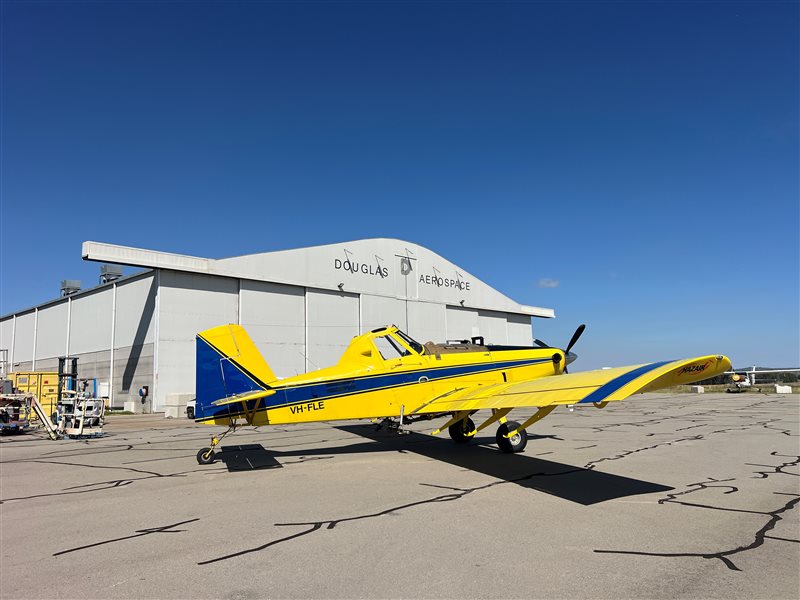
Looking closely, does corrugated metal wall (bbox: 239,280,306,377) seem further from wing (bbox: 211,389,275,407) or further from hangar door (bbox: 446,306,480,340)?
wing (bbox: 211,389,275,407)

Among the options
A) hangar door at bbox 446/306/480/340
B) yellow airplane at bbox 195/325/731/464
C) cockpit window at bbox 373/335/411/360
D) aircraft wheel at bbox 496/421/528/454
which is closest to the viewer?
yellow airplane at bbox 195/325/731/464

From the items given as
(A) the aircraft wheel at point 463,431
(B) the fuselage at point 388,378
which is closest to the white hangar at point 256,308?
(A) the aircraft wheel at point 463,431

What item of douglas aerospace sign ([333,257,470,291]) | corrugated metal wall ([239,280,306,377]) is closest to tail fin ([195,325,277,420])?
corrugated metal wall ([239,280,306,377])

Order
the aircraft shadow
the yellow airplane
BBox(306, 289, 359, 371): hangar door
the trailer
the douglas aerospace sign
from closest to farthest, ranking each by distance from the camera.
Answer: the aircraft shadow, the yellow airplane, the trailer, BBox(306, 289, 359, 371): hangar door, the douglas aerospace sign

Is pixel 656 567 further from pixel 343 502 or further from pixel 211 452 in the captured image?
pixel 211 452

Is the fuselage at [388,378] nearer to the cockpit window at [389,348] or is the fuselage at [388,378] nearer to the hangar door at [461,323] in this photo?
the cockpit window at [389,348]

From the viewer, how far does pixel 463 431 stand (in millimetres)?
13031

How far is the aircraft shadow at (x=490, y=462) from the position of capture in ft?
25.1

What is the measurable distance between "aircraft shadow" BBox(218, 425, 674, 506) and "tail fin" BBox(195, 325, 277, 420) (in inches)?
54.4

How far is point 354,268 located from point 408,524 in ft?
108

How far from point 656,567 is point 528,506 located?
230 cm

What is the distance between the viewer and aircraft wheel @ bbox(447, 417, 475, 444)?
12973 mm

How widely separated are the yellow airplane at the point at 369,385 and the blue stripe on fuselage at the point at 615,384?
1529 mm

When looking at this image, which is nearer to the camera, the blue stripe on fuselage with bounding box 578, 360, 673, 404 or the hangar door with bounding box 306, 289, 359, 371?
the blue stripe on fuselage with bounding box 578, 360, 673, 404
